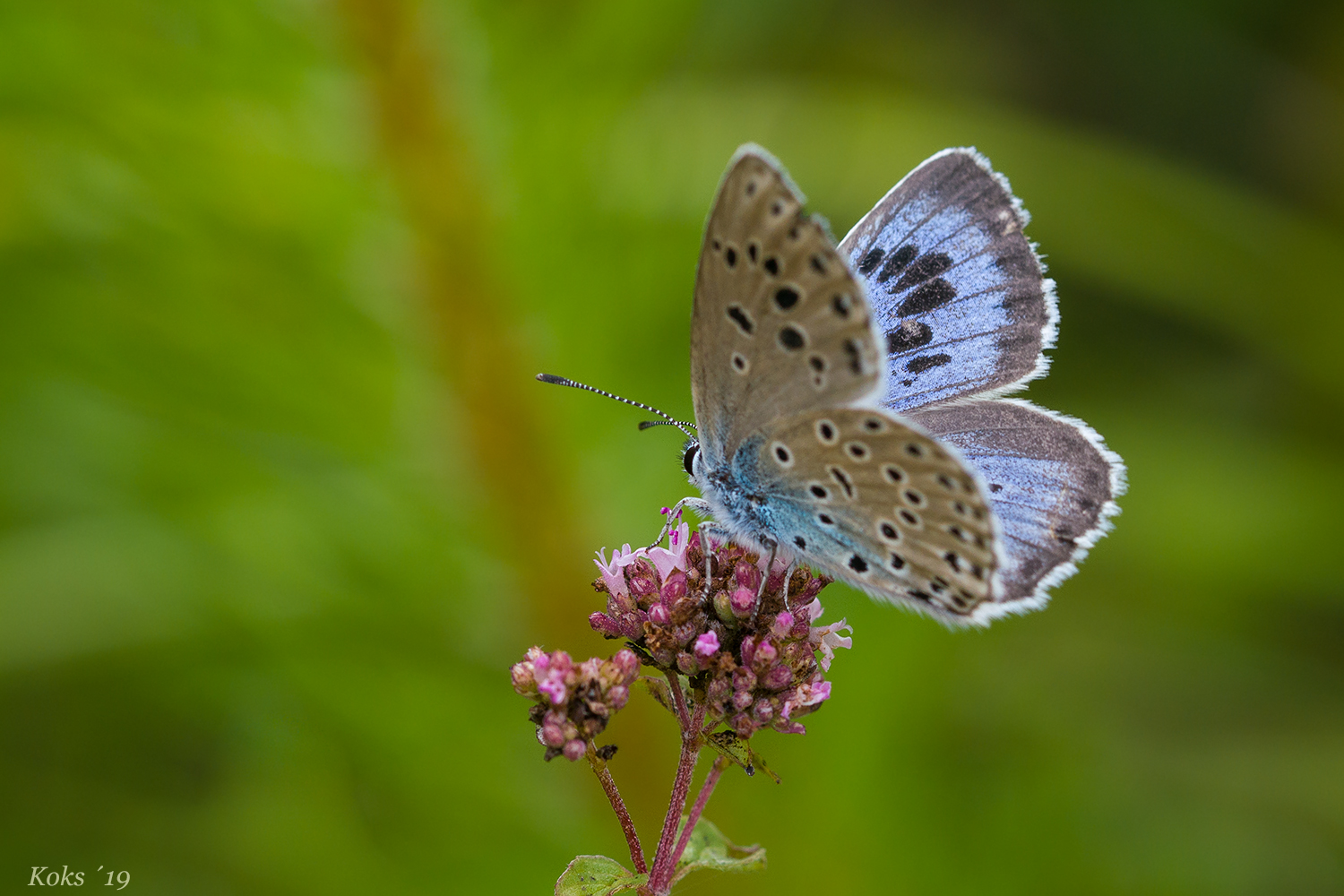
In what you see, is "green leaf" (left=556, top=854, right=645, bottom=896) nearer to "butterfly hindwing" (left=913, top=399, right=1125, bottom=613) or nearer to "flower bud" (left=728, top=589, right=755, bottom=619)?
"flower bud" (left=728, top=589, right=755, bottom=619)

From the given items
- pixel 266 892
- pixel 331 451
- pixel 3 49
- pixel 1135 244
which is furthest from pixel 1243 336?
pixel 3 49

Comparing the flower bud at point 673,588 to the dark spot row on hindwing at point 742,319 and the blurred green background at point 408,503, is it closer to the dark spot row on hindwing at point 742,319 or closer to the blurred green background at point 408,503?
the dark spot row on hindwing at point 742,319

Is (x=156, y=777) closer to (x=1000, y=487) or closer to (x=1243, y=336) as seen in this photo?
(x=1000, y=487)

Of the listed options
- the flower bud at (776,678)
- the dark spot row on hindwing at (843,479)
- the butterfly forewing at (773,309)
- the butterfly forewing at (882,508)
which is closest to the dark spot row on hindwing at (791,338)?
the butterfly forewing at (773,309)

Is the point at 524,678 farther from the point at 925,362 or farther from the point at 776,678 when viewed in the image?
the point at 925,362

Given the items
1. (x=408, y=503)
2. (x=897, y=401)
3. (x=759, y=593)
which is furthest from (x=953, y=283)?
(x=408, y=503)
